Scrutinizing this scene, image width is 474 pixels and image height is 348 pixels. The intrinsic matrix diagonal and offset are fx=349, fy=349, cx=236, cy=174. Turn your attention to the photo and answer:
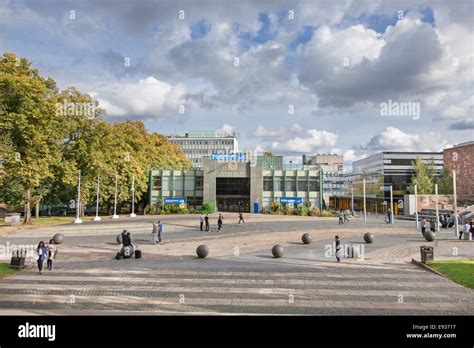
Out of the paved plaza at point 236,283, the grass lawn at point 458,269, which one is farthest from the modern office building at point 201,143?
the grass lawn at point 458,269

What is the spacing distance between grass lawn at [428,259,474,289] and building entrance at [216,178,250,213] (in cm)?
4652

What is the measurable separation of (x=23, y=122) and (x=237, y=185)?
3748cm

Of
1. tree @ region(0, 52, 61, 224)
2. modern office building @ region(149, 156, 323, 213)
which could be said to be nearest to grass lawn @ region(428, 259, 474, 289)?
tree @ region(0, 52, 61, 224)

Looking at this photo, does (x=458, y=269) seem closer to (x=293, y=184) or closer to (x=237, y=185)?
(x=293, y=184)

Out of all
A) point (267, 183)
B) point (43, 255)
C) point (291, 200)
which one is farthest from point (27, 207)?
point (291, 200)

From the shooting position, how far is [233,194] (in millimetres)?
65688

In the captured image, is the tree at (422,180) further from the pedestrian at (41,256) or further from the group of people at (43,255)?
the pedestrian at (41,256)

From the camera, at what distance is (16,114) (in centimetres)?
3634

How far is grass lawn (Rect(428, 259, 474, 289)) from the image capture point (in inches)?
617

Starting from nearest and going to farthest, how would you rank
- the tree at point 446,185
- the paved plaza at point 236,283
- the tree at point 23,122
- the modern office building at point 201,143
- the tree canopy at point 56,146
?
1. the paved plaza at point 236,283
2. the tree at point 23,122
3. the tree canopy at point 56,146
4. the tree at point 446,185
5. the modern office building at point 201,143

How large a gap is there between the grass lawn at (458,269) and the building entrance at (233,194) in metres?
46.5

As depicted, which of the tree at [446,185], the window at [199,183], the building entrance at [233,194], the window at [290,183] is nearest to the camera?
the window at [290,183]

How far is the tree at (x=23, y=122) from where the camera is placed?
3616cm
